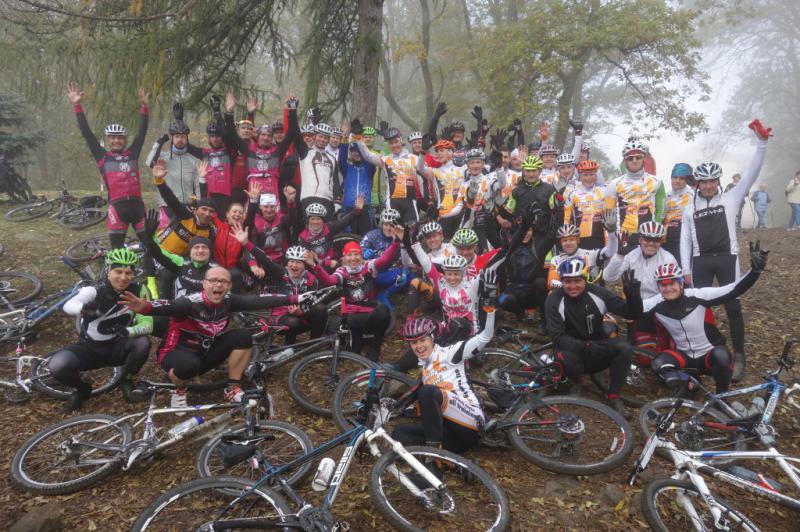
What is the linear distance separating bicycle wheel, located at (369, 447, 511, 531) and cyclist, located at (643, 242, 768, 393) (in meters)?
3.13

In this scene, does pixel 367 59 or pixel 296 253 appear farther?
pixel 367 59

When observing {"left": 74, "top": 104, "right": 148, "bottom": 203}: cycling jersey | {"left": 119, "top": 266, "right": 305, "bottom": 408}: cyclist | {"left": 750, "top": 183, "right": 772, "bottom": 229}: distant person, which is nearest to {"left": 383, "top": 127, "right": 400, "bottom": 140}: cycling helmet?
{"left": 74, "top": 104, "right": 148, "bottom": 203}: cycling jersey

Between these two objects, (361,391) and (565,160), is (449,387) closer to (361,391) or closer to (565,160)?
(361,391)

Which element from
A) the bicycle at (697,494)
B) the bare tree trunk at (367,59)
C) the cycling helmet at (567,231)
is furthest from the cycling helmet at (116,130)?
the bicycle at (697,494)

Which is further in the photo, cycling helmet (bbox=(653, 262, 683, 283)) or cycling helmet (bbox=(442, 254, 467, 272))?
cycling helmet (bbox=(442, 254, 467, 272))

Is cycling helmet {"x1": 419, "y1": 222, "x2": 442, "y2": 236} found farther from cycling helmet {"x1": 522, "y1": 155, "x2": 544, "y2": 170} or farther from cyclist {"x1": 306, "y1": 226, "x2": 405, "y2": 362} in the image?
cycling helmet {"x1": 522, "y1": 155, "x2": 544, "y2": 170}

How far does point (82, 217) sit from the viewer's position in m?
12.0

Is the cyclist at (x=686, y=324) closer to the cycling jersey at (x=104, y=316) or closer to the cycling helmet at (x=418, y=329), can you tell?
the cycling helmet at (x=418, y=329)

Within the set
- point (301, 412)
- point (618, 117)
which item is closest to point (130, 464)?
point (301, 412)

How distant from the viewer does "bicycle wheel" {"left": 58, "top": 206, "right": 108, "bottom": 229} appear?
11797mm

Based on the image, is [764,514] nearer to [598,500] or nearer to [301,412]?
[598,500]

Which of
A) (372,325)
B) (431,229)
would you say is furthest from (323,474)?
(431,229)

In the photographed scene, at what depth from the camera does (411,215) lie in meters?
9.11

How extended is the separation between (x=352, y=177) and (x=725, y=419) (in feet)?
23.6
